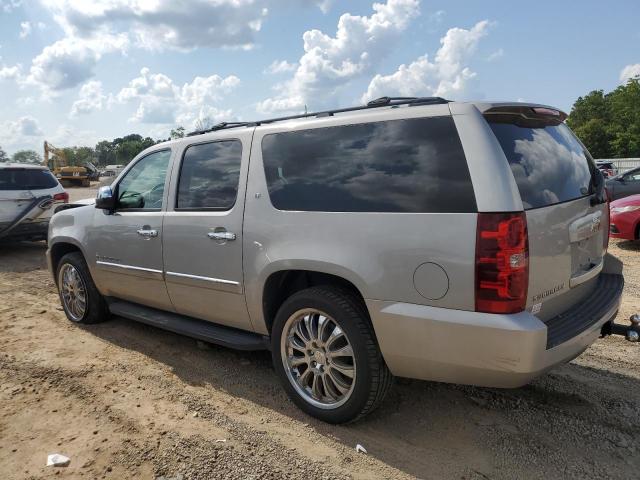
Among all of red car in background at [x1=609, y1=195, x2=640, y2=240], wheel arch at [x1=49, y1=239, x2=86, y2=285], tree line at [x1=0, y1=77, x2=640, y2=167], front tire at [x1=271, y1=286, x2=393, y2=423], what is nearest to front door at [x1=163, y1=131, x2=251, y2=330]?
front tire at [x1=271, y1=286, x2=393, y2=423]

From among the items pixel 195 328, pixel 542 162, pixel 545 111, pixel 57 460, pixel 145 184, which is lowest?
pixel 57 460

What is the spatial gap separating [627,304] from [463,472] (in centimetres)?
387

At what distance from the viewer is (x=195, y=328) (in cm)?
402

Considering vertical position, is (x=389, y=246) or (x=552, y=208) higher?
(x=552, y=208)

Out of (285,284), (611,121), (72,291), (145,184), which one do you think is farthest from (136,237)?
(611,121)

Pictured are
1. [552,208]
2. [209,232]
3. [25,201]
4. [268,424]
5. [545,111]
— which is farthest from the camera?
[25,201]

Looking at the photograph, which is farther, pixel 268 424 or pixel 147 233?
pixel 147 233

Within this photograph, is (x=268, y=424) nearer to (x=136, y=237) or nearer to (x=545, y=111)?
(x=136, y=237)

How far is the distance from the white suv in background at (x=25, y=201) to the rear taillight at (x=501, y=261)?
29.5ft

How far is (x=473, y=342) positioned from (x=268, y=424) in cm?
147

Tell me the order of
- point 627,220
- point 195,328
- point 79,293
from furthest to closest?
point 627,220
point 79,293
point 195,328

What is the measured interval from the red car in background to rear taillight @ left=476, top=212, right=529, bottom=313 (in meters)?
7.43

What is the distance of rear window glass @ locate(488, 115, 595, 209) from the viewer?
2652 millimetres

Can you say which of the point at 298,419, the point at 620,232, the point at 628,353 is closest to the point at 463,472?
the point at 298,419
